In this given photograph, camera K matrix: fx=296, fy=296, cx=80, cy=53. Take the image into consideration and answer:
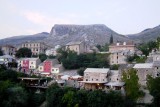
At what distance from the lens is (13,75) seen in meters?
64.6

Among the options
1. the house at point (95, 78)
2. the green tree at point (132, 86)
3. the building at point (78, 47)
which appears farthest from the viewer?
the building at point (78, 47)

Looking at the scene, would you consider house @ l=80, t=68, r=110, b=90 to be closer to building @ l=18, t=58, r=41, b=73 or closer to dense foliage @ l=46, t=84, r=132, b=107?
dense foliage @ l=46, t=84, r=132, b=107

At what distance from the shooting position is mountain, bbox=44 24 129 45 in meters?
161

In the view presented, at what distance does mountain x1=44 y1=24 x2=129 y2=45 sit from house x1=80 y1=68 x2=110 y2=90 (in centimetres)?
9397

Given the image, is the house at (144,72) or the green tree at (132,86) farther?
the house at (144,72)

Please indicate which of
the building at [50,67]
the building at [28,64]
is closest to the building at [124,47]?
the building at [50,67]

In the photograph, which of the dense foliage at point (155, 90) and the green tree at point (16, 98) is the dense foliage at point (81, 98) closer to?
the dense foliage at point (155, 90)

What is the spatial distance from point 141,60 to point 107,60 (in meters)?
11.9

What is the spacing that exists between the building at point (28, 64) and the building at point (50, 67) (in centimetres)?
289

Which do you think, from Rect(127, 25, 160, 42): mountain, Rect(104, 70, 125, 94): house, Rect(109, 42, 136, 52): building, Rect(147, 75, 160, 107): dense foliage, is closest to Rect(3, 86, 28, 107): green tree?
Rect(104, 70, 125, 94): house

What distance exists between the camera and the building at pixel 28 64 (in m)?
81.1

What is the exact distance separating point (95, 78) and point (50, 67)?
19552mm

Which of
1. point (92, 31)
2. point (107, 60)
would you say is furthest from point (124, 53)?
point (92, 31)

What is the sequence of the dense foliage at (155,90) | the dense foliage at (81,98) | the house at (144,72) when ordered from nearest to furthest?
the dense foliage at (155,90), the dense foliage at (81,98), the house at (144,72)
